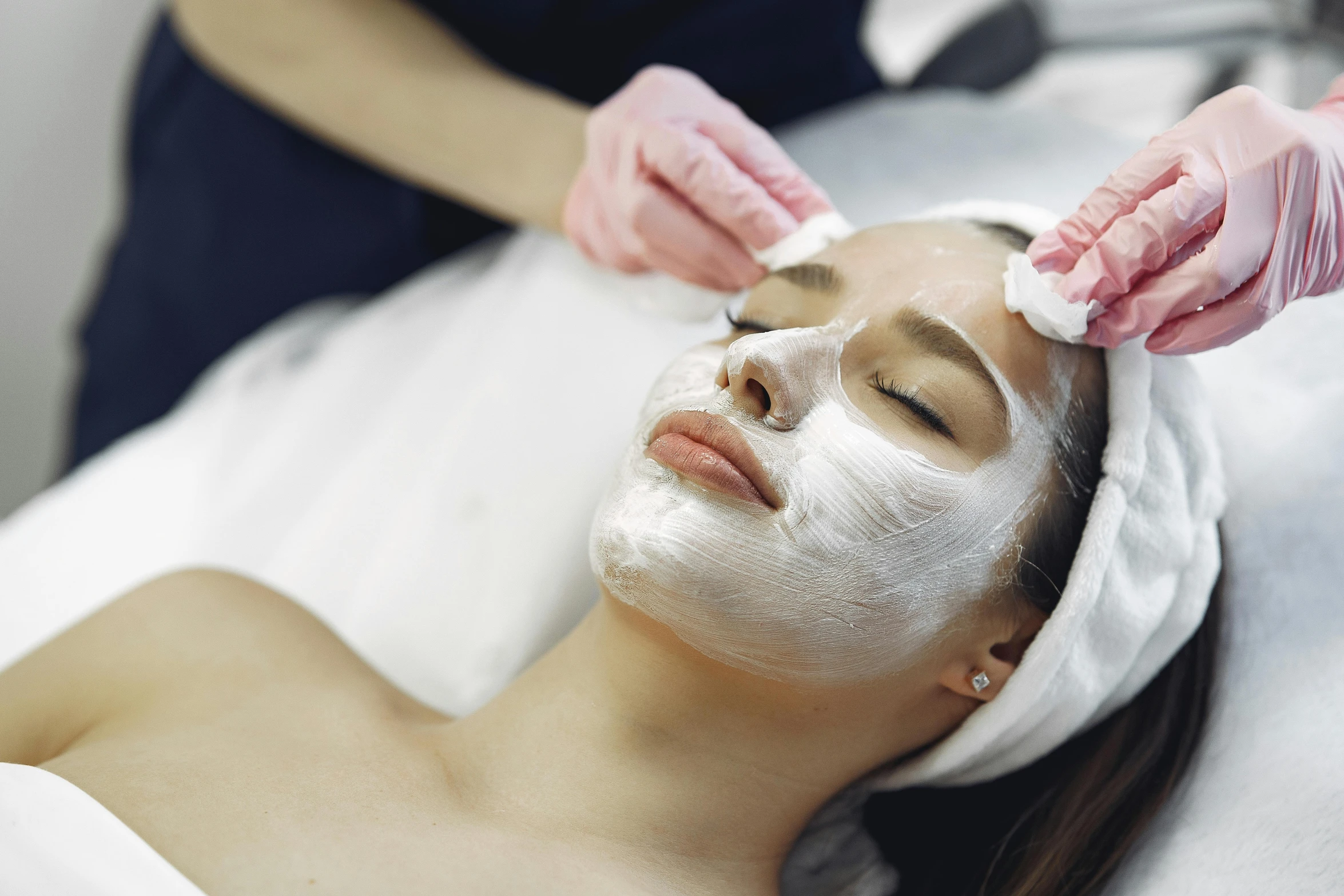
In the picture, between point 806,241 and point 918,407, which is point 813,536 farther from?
point 806,241

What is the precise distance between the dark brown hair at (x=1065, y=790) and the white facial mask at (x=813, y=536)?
0.06m

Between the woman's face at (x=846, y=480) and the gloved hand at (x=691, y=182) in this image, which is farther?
the gloved hand at (x=691, y=182)

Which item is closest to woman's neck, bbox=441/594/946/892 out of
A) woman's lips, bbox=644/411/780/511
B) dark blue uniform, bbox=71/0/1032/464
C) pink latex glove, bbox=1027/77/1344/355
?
woman's lips, bbox=644/411/780/511

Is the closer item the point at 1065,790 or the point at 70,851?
the point at 70,851

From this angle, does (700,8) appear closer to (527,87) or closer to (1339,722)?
(527,87)

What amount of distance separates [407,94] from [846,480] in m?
0.91

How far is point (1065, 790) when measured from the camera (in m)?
1.10

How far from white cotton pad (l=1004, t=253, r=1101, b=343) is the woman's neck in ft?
1.11

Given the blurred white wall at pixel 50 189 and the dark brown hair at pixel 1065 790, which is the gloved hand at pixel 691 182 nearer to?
the dark brown hair at pixel 1065 790

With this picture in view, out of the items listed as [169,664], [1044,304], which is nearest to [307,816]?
[169,664]

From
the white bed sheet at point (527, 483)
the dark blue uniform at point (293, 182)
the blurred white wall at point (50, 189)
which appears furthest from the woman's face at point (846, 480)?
the blurred white wall at point (50, 189)

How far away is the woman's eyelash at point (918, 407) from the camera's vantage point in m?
0.90

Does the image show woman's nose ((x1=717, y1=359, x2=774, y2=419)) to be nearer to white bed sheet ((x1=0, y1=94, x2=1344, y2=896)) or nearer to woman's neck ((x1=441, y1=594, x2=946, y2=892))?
woman's neck ((x1=441, y1=594, x2=946, y2=892))

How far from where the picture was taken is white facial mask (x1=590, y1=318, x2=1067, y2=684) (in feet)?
2.78
